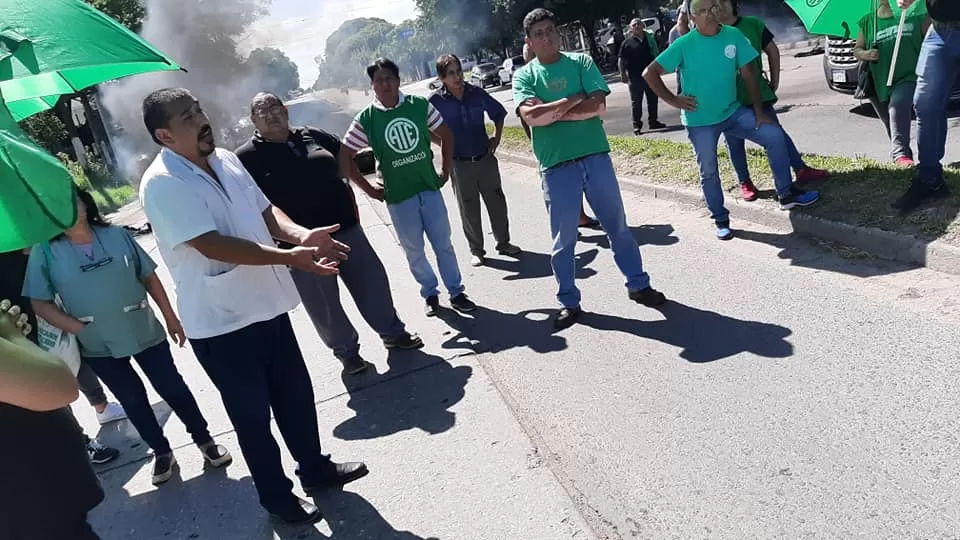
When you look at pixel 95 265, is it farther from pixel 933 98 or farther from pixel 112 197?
pixel 112 197

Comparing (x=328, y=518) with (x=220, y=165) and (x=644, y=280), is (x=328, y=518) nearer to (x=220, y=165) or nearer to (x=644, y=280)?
(x=220, y=165)

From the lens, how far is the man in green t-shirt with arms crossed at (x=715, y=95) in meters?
5.33

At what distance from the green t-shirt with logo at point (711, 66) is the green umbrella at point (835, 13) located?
0.53m

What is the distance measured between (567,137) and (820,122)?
20.4ft

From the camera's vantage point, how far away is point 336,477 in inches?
136

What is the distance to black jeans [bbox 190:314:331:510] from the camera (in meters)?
3.01

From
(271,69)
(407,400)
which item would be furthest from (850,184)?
(271,69)

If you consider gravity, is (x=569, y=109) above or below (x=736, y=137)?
above

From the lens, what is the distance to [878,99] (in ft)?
19.7

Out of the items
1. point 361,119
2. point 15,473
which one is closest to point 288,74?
point 361,119

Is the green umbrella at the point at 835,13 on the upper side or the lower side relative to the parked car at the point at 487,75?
Result: upper

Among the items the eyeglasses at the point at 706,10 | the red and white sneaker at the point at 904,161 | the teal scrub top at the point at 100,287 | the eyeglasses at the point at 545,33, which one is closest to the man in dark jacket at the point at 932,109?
the red and white sneaker at the point at 904,161

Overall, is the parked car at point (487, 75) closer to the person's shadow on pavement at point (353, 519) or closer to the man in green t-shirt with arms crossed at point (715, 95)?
the man in green t-shirt with arms crossed at point (715, 95)

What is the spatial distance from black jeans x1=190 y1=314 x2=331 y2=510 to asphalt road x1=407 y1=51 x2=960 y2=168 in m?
5.83
